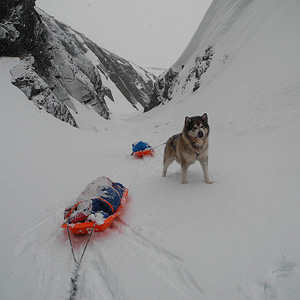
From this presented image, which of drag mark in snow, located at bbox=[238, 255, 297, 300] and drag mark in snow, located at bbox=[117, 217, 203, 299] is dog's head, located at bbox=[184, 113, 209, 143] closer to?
drag mark in snow, located at bbox=[117, 217, 203, 299]

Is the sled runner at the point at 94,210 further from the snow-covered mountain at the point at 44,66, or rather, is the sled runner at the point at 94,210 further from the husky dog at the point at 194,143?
the snow-covered mountain at the point at 44,66

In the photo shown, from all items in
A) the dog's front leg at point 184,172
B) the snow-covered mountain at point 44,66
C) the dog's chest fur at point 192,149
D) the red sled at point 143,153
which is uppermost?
the snow-covered mountain at point 44,66

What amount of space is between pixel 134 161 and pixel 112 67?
70750mm

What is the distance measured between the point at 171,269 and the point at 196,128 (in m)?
2.37

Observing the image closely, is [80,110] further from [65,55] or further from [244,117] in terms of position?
[244,117]

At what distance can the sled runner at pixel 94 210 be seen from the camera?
7.89 feet

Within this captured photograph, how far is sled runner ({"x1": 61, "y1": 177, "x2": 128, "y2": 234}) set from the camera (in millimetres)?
2404

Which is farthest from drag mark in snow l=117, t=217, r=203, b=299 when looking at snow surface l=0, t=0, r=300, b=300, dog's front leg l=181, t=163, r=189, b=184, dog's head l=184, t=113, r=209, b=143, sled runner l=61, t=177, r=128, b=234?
dog's head l=184, t=113, r=209, b=143

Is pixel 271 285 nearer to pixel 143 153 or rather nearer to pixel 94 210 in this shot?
pixel 94 210

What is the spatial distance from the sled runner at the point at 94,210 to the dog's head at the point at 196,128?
73.4 inches

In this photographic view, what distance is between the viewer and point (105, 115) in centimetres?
2961

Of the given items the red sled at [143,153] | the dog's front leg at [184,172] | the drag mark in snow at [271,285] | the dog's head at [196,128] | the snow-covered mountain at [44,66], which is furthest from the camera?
the snow-covered mountain at [44,66]

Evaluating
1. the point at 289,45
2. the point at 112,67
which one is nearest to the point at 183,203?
the point at 289,45

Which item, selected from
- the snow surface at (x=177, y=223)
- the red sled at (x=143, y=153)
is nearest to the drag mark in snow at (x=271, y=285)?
the snow surface at (x=177, y=223)
